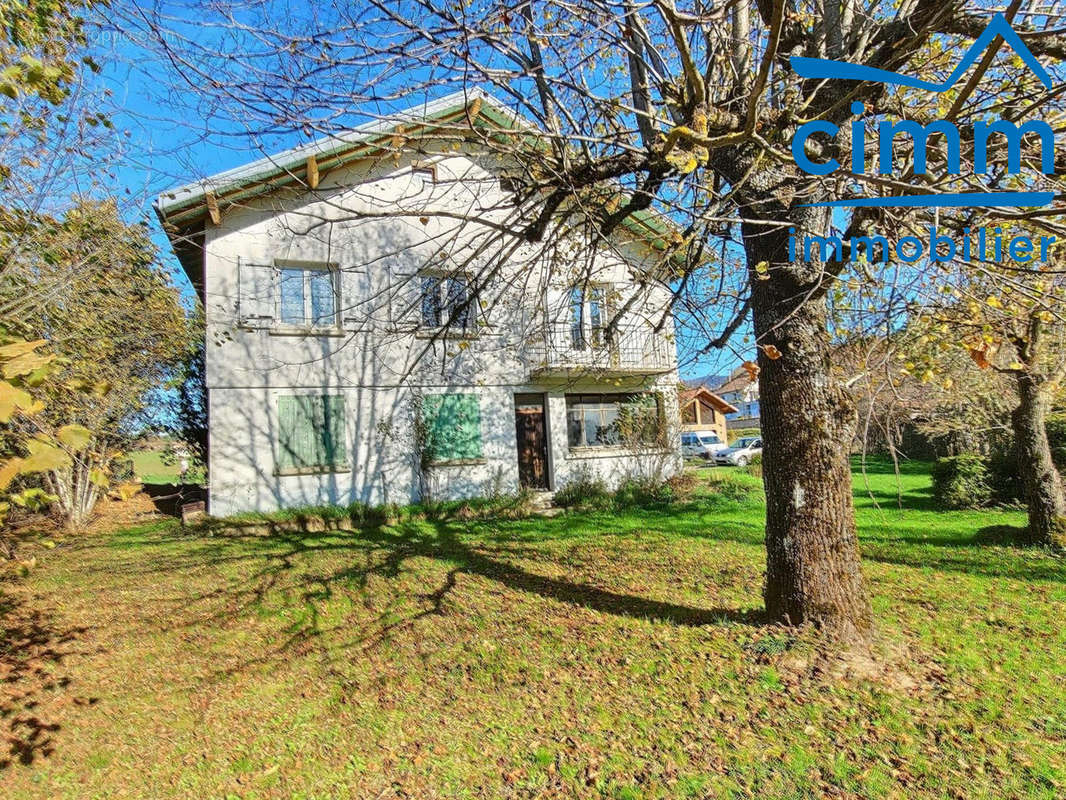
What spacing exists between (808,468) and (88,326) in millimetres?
7391

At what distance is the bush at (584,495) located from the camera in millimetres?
11570

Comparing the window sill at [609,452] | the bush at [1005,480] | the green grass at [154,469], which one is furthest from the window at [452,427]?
the bush at [1005,480]

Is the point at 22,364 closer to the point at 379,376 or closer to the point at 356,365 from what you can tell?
the point at 356,365

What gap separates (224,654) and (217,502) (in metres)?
6.54

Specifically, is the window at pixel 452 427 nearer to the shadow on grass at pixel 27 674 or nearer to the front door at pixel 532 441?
the front door at pixel 532 441

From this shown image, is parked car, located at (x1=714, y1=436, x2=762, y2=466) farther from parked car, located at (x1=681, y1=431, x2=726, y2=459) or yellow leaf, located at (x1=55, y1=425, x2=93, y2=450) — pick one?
yellow leaf, located at (x1=55, y1=425, x2=93, y2=450)

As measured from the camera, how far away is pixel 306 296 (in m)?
10.8

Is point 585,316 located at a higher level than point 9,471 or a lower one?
higher

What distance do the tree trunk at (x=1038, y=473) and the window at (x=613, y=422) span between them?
23.9ft

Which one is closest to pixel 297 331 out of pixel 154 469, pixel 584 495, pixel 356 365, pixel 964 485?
pixel 356 365

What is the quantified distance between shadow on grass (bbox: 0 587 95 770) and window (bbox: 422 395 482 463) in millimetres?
7035

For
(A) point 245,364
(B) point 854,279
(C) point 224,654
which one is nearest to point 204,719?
(C) point 224,654

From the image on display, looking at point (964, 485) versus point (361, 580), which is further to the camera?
point (964, 485)

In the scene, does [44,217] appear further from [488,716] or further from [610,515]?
[610,515]
